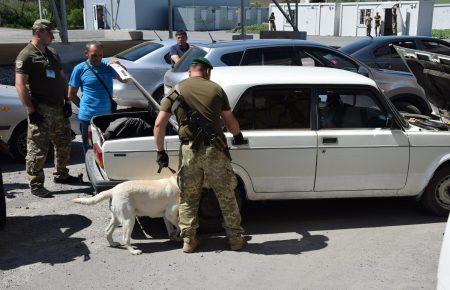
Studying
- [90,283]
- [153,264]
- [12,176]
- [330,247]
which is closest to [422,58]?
[330,247]

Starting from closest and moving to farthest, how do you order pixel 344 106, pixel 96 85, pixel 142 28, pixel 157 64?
pixel 344 106
pixel 96 85
pixel 157 64
pixel 142 28

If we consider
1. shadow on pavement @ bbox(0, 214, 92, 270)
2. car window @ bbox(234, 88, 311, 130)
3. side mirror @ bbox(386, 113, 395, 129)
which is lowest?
shadow on pavement @ bbox(0, 214, 92, 270)

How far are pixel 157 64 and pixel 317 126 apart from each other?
A: 5899mm

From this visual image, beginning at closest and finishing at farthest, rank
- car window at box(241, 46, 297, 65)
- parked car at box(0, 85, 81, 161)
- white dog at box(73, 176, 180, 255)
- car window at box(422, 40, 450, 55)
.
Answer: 1. white dog at box(73, 176, 180, 255)
2. parked car at box(0, 85, 81, 161)
3. car window at box(241, 46, 297, 65)
4. car window at box(422, 40, 450, 55)

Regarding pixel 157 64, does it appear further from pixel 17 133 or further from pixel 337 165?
pixel 337 165

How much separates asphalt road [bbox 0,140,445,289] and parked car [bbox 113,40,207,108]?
166 inches

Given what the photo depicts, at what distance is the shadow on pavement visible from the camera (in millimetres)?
4832

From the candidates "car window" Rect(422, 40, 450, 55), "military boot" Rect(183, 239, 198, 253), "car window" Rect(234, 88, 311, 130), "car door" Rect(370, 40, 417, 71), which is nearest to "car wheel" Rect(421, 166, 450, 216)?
"car window" Rect(234, 88, 311, 130)

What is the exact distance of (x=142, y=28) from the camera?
46.2 metres

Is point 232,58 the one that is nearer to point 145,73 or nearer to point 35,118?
point 145,73

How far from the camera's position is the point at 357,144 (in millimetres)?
5297

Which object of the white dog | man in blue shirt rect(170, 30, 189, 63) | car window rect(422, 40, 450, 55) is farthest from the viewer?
car window rect(422, 40, 450, 55)

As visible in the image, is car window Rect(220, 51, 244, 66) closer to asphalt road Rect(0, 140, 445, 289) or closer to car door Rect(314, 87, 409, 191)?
asphalt road Rect(0, 140, 445, 289)

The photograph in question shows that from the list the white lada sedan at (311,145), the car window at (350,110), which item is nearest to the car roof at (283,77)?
the white lada sedan at (311,145)
